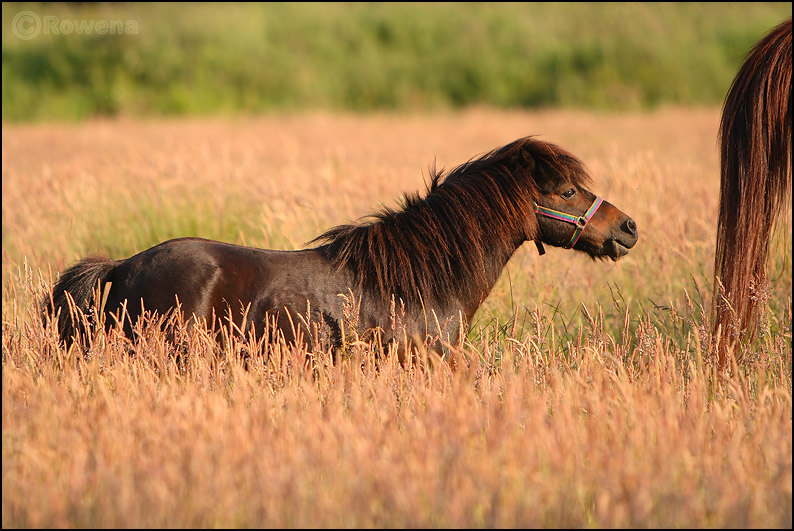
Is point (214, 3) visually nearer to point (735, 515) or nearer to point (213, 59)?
point (213, 59)

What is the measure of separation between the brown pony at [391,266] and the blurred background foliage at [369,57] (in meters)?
19.2

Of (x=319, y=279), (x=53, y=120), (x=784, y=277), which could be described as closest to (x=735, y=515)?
(x=319, y=279)

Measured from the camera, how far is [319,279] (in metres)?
4.59

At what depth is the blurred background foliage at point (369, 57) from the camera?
2288cm

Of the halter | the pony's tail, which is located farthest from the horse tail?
the pony's tail

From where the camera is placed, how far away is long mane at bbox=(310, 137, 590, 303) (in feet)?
15.2

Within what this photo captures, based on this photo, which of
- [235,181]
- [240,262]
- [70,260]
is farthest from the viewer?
[235,181]

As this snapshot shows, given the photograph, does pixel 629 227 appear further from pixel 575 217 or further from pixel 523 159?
pixel 523 159

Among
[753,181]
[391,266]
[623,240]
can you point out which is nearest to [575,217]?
[623,240]

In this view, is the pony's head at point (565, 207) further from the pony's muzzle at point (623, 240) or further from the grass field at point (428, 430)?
the grass field at point (428, 430)

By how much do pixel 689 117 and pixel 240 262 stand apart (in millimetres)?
18720

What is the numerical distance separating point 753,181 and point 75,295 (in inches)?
142

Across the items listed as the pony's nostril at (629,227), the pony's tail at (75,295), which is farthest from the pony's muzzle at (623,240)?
the pony's tail at (75,295)

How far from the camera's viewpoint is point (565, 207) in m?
4.72
